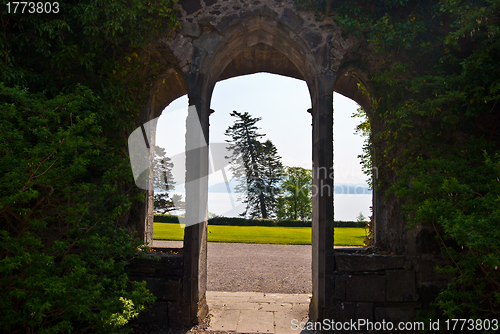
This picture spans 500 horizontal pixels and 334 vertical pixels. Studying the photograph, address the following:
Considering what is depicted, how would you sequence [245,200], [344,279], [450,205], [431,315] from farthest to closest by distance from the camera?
[245,200] → [344,279] → [431,315] → [450,205]

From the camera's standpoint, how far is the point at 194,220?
3822 millimetres

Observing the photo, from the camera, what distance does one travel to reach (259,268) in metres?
6.97

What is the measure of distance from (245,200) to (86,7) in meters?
24.1

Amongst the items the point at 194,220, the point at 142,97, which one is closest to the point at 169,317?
the point at 194,220

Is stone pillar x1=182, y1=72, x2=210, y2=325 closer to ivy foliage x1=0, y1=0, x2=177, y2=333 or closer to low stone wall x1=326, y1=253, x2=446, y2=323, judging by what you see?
ivy foliage x1=0, y1=0, x2=177, y2=333

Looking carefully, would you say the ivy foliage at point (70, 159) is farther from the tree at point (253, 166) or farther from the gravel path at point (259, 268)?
the tree at point (253, 166)

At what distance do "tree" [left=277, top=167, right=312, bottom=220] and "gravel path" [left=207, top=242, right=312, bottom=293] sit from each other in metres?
18.5

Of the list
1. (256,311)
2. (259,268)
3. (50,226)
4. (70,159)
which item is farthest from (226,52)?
(259,268)

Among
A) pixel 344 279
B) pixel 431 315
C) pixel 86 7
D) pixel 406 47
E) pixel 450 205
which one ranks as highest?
pixel 86 7

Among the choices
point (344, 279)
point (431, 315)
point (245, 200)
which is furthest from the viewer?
point (245, 200)

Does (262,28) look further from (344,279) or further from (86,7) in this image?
(344,279)

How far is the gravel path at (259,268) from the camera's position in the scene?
5.64 m

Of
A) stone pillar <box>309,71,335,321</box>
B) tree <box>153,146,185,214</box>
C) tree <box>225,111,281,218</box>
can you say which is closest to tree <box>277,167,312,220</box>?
tree <box>225,111,281,218</box>

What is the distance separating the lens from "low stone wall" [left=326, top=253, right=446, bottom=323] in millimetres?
3740
